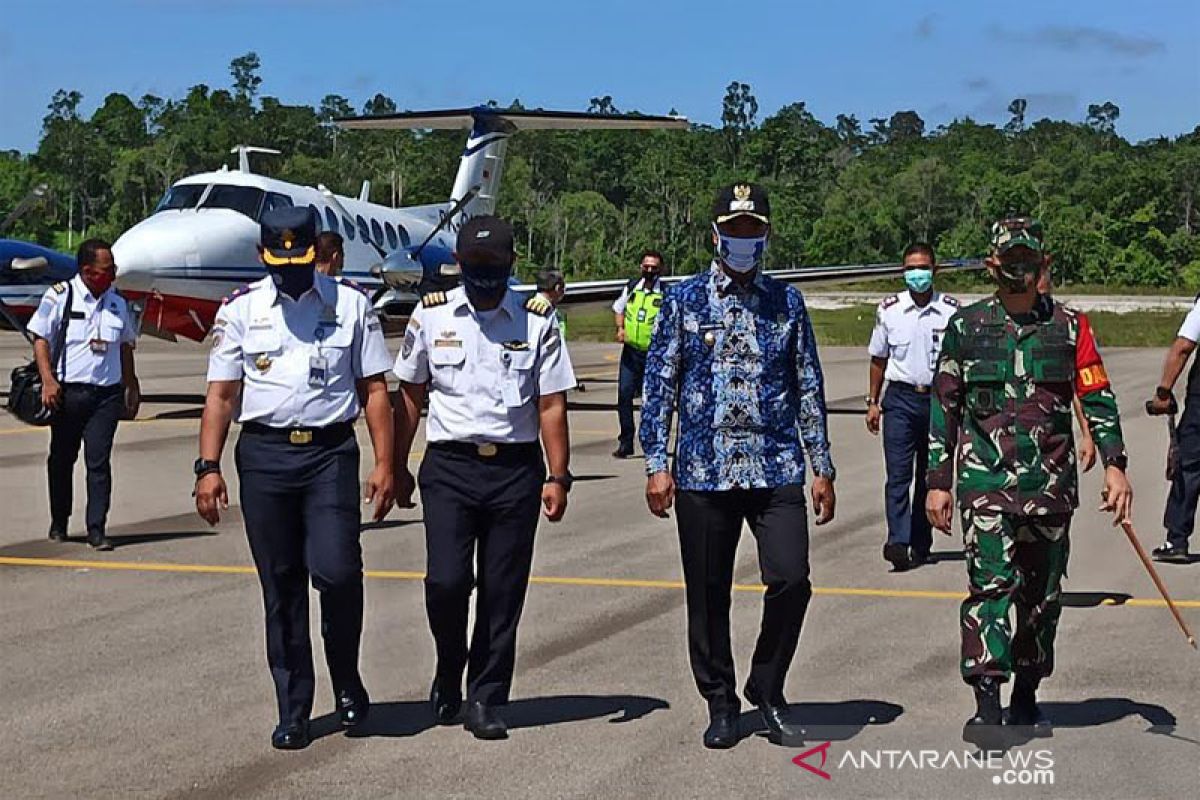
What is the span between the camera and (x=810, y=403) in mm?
Answer: 6656

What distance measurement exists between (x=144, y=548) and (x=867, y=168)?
4676 inches

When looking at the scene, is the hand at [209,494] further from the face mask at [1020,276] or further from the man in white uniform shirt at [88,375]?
A: the man in white uniform shirt at [88,375]

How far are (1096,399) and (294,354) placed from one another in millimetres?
2953

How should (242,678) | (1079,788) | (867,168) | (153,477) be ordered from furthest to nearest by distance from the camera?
(867,168)
(153,477)
(242,678)
(1079,788)

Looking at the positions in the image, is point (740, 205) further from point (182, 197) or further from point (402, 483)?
point (182, 197)

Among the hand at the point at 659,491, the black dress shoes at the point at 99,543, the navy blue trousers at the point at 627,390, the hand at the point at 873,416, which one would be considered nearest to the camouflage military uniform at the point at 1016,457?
the hand at the point at 659,491

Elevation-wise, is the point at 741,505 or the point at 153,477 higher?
the point at 741,505

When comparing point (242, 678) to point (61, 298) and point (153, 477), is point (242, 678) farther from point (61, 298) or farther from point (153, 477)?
point (153, 477)

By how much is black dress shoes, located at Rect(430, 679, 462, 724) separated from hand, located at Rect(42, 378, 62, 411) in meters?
5.27

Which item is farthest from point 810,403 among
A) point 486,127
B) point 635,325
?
point 486,127

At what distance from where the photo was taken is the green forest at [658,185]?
98875mm

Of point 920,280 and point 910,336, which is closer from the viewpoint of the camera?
point 910,336

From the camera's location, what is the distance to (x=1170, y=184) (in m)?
107

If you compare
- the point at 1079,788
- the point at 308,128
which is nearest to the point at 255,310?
the point at 1079,788
